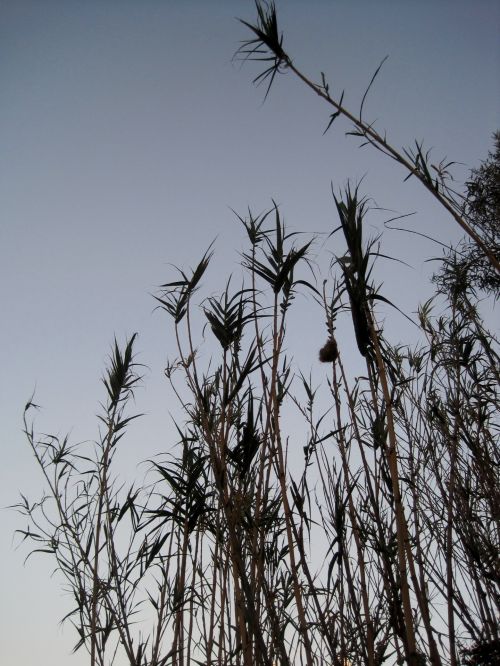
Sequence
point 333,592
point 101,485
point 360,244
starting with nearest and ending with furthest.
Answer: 1. point 360,244
2. point 333,592
3. point 101,485

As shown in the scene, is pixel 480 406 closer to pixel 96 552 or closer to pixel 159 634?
pixel 159 634

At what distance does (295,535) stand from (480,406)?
4.18 feet

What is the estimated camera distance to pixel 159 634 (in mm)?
2432

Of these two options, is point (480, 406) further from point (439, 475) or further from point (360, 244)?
point (360, 244)

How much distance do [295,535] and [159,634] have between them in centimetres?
107

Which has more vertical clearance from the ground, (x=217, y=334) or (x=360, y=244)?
(x=217, y=334)

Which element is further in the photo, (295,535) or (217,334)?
(217,334)

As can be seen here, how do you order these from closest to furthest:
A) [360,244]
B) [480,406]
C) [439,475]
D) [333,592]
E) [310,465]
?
[360,244]
[333,592]
[310,465]
[439,475]
[480,406]

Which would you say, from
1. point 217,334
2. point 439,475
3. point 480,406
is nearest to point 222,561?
point 217,334

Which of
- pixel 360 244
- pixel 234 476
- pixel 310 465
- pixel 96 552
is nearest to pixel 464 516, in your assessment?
pixel 310 465

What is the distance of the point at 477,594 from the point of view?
6.83 ft

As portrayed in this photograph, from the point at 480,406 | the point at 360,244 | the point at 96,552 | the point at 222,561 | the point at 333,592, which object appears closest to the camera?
the point at 360,244

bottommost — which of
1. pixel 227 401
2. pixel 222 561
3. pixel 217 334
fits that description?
pixel 222 561

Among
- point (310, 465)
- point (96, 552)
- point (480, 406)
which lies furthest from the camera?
point (96, 552)
